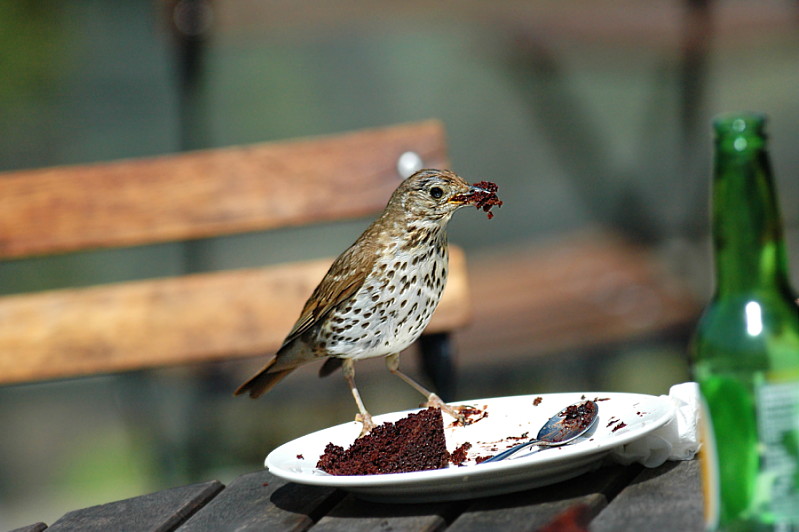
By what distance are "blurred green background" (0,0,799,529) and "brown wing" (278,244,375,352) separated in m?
2.42

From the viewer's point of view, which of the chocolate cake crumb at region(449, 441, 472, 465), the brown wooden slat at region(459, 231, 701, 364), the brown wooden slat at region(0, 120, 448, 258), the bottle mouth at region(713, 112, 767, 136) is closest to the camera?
the bottle mouth at region(713, 112, 767, 136)

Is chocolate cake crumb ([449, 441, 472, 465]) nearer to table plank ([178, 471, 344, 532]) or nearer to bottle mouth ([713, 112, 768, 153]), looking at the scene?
table plank ([178, 471, 344, 532])

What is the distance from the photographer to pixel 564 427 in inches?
A: 77.7

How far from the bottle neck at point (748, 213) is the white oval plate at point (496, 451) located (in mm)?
452

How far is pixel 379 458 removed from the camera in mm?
1916

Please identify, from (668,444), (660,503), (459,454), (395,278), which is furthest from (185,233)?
(660,503)

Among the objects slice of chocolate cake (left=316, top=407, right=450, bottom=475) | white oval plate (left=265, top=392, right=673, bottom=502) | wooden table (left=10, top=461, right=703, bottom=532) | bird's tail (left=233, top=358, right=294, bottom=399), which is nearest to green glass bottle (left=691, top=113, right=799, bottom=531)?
wooden table (left=10, top=461, right=703, bottom=532)

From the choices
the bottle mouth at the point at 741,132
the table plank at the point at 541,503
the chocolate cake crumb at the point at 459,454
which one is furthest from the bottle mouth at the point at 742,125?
the chocolate cake crumb at the point at 459,454

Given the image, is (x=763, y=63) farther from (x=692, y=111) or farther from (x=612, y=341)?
(x=612, y=341)

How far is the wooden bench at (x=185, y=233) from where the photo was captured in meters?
3.83

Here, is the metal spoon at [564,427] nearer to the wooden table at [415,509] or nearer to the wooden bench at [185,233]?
the wooden table at [415,509]

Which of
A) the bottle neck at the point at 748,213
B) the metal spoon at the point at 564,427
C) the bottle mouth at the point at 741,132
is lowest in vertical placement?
the metal spoon at the point at 564,427

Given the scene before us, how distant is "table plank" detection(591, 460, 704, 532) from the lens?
1.61 meters

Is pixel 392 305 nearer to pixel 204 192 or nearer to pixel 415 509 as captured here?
pixel 415 509
